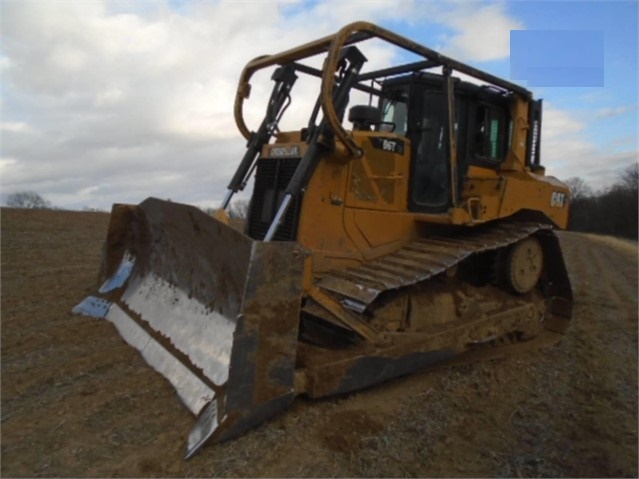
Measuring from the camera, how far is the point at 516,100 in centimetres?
606

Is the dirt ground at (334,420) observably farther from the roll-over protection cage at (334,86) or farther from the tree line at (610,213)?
the tree line at (610,213)

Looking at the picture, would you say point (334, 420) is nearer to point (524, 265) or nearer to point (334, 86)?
point (334, 86)

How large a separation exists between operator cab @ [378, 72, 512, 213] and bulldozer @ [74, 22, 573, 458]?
1 cm

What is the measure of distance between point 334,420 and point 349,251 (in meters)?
1.62

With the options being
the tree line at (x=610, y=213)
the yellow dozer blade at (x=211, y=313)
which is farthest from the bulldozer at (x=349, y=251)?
the tree line at (x=610, y=213)

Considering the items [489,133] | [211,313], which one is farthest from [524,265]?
[211,313]

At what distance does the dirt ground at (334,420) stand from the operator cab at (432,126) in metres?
1.72

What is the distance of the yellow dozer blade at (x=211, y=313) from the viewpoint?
3.32 meters

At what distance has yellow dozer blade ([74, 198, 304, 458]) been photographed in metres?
3.32

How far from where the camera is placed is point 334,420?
370 cm

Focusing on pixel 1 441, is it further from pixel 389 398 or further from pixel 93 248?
pixel 93 248

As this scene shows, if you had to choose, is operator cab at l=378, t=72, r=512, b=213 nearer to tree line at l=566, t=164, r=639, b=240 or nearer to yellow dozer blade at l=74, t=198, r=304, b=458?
yellow dozer blade at l=74, t=198, r=304, b=458

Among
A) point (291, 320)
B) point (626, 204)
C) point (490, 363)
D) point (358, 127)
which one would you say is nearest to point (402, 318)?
point (490, 363)

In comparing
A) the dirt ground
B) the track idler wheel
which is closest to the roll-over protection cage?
the track idler wheel
